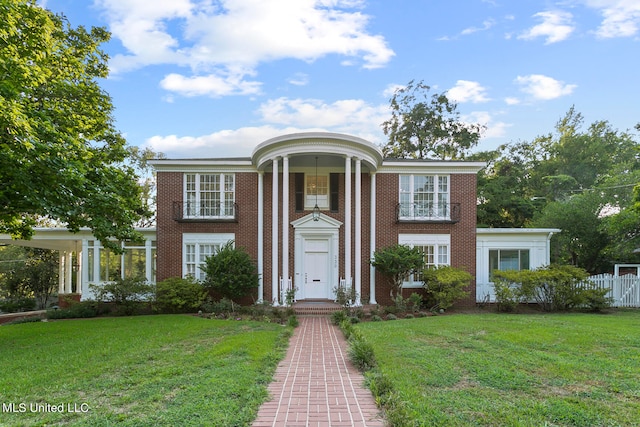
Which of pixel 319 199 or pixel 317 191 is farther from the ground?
pixel 317 191

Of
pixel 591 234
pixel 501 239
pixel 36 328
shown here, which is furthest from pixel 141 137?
pixel 591 234

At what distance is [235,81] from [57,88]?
6361mm

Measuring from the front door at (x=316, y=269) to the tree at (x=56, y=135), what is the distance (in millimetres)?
6557

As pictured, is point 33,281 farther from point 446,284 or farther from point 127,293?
point 446,284

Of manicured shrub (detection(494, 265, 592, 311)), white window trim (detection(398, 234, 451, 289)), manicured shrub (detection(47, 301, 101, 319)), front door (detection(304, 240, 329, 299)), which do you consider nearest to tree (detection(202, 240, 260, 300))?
front door (detection(304, 240, 329, 299))

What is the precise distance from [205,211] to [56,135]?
7.06 m

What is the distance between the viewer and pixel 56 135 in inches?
326

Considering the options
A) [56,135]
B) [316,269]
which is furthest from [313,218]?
[56,135]

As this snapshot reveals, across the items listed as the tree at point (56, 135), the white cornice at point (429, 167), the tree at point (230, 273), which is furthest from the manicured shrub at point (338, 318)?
the white cornice at point (429, 167)

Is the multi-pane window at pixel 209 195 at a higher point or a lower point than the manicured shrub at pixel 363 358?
higher

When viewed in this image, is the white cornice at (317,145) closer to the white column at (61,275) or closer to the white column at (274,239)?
the white column at (274,239)

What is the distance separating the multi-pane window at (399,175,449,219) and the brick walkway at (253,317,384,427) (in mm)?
8598

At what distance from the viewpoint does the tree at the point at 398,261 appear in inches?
523

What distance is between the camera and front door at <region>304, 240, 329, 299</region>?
14.8m
